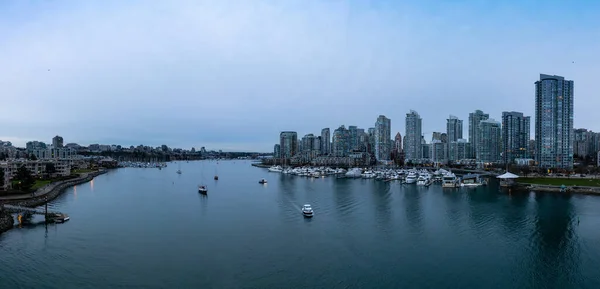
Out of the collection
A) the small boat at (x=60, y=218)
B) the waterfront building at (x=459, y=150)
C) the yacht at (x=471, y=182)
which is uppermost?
the waterfront building at (x=459, y=150)

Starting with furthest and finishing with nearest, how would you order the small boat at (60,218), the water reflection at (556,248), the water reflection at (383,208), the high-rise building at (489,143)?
the high-rise building at (489,143) < the water reflection at (383,208) < the small boat at (60,218) < the water reflection at (556,248)

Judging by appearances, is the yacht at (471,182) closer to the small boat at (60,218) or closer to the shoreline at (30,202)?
the small boat at (60,218)

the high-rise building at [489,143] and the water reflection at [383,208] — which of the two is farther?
the high-rise building at [489,143]

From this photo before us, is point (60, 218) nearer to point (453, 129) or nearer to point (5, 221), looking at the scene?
point (5, 221)

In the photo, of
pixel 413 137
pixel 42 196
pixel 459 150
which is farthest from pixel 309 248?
pixel 413 137

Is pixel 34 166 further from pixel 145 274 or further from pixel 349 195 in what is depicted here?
pixel 145 274

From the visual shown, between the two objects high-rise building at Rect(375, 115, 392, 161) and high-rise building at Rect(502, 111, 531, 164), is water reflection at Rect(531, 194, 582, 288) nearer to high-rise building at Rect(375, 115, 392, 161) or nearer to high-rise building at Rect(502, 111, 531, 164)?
high-rise building at Rect(502, 111, 531, 164)

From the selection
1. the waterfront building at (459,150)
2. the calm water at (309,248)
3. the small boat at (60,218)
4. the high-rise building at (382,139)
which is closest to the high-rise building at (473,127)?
the waterfront building at (459,150)
